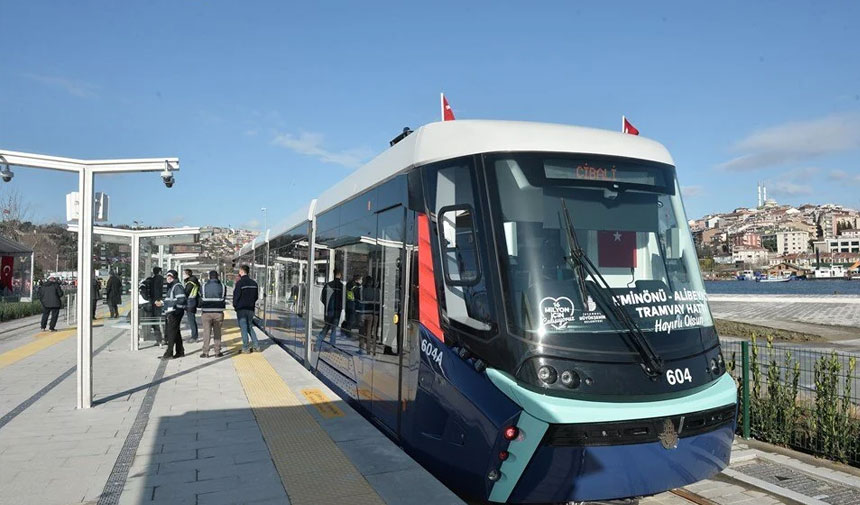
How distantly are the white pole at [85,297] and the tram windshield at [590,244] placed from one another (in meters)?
5.61

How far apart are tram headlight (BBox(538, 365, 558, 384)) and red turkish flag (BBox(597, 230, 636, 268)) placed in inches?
39.4

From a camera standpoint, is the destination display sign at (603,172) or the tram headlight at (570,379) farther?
the destination display sign at (603,172)

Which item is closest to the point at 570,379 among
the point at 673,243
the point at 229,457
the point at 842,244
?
the point at 673,243

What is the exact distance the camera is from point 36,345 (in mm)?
14438

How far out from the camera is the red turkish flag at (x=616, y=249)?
4.64 meters

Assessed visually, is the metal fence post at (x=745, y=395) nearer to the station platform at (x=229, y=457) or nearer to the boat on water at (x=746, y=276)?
the station platform at (x=229, y=457)

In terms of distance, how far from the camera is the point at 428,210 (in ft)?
16.5

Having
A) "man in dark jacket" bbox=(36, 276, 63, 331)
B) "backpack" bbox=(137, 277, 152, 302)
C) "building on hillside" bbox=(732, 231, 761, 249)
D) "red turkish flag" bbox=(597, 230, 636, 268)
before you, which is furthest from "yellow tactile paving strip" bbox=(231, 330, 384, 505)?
"building on hillside" bbox=(732, 231, 761, 249)

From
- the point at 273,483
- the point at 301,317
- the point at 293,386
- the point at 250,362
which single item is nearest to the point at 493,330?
the point at 273,483

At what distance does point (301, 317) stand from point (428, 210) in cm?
643

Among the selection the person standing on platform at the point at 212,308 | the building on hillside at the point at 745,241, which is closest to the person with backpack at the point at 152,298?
the person standing on platform at the point at 212,308

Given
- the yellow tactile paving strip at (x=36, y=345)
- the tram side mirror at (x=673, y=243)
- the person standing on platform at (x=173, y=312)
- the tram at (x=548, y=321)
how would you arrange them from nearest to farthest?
1. the tram at (x=548, y=321)
2. the tram side mirror at (x=673, y=243)
3. the person standing on platform at (x=173, y=312)
4. the yellow tactile paving strip at (x=36, y=345)

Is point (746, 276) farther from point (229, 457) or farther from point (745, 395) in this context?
point (229, 457)

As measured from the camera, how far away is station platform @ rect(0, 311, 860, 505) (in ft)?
15.4
